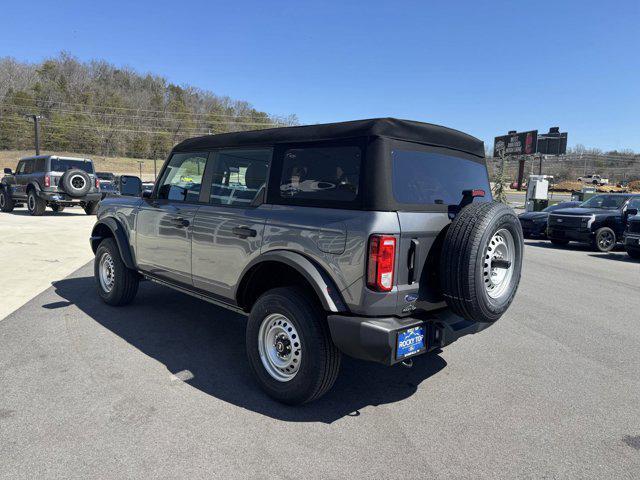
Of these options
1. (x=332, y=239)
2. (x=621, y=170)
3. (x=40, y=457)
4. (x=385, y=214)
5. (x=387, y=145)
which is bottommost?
(x=40, y=457)

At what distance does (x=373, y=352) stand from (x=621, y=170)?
388 feet

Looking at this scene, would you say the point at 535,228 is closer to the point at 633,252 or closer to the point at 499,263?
the point at 633,252

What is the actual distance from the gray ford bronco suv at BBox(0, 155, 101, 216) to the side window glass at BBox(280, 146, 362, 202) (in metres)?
13.8

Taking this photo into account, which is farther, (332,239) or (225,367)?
(225,367)

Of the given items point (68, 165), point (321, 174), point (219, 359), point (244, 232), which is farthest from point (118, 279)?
point (68, 165)

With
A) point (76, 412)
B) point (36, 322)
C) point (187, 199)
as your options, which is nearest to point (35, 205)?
point (36, 322)

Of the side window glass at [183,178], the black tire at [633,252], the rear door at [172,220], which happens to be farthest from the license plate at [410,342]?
the black tire at [633,252]

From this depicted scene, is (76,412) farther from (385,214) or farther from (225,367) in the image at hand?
(385,214)

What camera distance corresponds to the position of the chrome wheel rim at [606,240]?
12.6 meters

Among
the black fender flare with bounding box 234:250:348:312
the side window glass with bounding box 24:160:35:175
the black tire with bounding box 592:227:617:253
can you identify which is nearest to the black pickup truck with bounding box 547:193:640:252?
the black tire with bounding box 592:227:617:253

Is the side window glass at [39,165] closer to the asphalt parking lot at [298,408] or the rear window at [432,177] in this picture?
the asphalt parking lot at [298,408]

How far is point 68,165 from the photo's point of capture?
1639cm

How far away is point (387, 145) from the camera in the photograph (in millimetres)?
2936

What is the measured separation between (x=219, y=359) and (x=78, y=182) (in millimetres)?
13816
